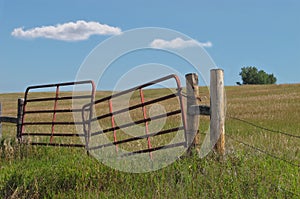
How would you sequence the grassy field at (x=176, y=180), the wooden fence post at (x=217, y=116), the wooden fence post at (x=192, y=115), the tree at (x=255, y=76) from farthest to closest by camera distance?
the tree at (x=255, y=76), the wooden fence post at (x=192, y=115), the wooden fence post at (x=217, y=116), the grassy field at (x=176, y=180)

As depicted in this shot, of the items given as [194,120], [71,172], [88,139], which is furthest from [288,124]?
[71,172]

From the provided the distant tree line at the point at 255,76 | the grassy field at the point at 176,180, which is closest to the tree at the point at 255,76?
the distant tree line at the point at 255,76

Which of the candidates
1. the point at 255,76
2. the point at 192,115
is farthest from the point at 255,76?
the point at 192,115

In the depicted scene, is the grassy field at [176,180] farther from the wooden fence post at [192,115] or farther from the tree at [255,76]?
the tree at [255,76]

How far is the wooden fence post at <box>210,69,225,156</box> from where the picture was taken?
702cm

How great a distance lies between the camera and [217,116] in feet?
23.0

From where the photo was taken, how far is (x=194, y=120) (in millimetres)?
7371

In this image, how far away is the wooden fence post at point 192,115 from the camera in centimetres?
735

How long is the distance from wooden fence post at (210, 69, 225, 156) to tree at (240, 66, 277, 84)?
11770 cm

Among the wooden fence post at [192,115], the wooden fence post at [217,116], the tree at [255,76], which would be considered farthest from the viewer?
the tree at [255,76]

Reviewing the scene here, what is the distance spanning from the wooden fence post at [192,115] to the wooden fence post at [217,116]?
1.18 feet

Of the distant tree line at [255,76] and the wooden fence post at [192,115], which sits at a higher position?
the distant tree line at [255,76]

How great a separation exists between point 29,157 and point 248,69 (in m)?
119

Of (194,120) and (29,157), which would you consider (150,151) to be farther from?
(29,157)
